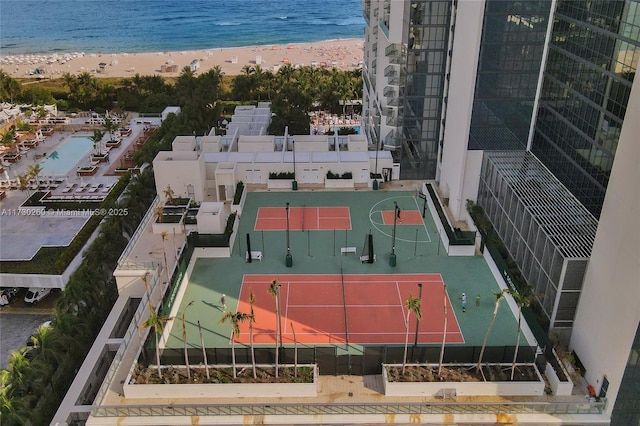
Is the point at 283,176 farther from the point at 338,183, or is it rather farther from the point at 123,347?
the point at 123,347

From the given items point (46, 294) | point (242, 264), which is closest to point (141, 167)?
point (46, 294)

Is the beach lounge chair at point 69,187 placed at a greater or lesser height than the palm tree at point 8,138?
lesser

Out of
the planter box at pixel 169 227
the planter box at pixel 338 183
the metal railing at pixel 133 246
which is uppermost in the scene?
the planter box at pixel 338 183

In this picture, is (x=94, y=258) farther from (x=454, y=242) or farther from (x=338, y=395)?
(x=454, y=242)

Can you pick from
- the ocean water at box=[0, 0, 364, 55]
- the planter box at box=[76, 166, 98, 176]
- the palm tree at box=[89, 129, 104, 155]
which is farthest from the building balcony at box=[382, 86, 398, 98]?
the ocean water at box=[0, 0, 364, 55]

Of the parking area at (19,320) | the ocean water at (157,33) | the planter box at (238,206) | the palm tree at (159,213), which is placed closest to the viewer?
the parking area at (19,320)

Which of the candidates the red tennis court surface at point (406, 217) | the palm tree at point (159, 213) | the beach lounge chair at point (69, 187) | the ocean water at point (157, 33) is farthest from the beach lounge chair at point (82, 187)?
the ocean water at point (157, 33)

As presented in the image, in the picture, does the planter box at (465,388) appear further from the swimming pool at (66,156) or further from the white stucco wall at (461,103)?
the swimming pool at (66,156)
